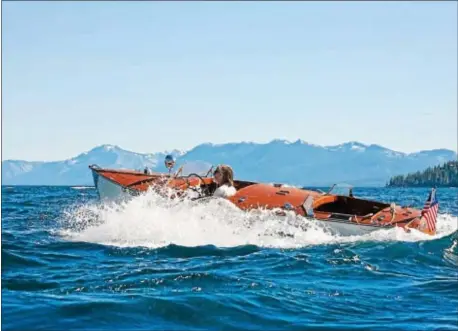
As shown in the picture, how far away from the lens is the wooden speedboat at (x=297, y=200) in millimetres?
16172

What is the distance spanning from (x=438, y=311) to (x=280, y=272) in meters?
3.34

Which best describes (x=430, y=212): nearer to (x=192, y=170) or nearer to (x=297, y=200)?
Result: (x=297, y=200)

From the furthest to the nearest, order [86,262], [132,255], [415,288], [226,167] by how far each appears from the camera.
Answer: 1. [226,167]
2. [132,255]
3. [86,262]
4. [415,288]

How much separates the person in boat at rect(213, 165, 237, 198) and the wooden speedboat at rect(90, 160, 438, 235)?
222 mm

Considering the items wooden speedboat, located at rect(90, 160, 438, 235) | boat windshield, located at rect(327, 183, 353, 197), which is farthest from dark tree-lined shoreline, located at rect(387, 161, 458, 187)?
wooden speedboat, located at rect(90, 160, 438, 235)

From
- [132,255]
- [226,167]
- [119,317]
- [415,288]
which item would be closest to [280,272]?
[415,288]

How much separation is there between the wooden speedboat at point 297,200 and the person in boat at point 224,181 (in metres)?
0.22

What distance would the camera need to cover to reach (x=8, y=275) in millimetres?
10344

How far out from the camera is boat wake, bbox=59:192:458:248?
15.1 metres

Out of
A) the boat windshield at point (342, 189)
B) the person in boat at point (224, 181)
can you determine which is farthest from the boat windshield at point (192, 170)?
the boat windshield at point (342, 189)

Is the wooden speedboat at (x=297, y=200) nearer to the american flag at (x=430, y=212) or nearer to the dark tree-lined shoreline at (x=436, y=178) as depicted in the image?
the american flag at (x=430, y=212)

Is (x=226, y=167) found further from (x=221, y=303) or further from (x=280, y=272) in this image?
(x=221, y=303)

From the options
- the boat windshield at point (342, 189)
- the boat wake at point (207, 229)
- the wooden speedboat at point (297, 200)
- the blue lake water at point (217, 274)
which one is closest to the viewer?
the blue lake water at point (217, 274)

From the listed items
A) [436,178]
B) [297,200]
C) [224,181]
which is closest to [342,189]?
[297,200]
